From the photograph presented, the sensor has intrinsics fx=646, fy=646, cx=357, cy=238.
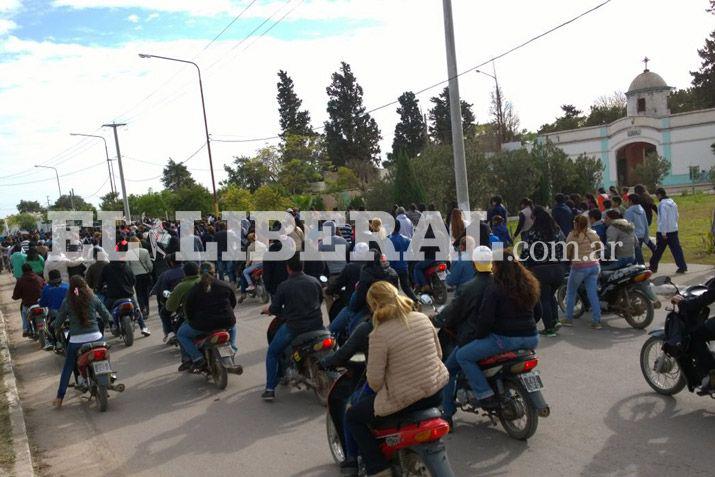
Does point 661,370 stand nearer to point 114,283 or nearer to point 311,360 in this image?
point 311,360

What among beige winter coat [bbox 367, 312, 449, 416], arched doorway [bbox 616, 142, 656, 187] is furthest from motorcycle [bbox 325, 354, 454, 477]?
arched doorway [bbox 616, 142, 656, 187]

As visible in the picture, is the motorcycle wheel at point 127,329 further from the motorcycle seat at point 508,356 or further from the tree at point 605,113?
the tree at point 605,113

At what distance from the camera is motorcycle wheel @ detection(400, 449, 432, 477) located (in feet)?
14.5

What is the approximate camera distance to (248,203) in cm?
3703

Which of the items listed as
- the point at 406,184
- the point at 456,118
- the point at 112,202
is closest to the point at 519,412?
the point at 456,118

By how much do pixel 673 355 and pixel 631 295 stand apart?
3520mm

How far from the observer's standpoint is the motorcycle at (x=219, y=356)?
802cm

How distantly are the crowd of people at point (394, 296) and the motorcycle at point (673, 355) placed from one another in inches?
48.7

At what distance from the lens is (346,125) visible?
2406 inches

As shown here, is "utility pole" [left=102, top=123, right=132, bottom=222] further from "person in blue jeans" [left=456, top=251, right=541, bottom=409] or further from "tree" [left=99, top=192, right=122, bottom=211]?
"person in blue jeans" [left=456, top=251, right=541, bottom=409]

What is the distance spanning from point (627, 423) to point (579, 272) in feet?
12.3

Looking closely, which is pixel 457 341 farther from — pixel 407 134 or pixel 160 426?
pixel 407 134

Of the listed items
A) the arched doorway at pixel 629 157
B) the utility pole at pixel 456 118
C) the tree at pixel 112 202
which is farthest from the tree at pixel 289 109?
the utility pole at pixel 456 118

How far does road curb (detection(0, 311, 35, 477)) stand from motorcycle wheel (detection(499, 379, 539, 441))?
4463 millimetres
